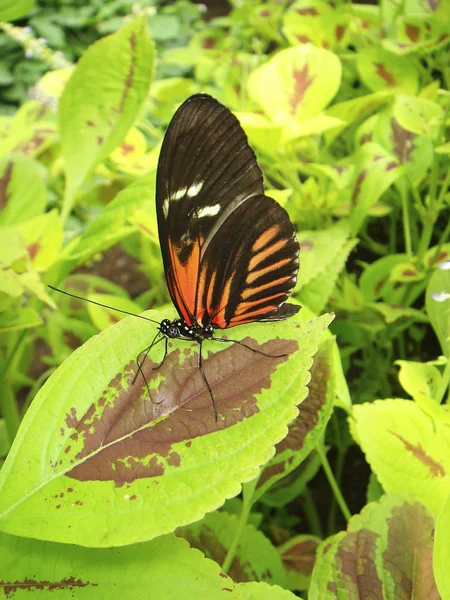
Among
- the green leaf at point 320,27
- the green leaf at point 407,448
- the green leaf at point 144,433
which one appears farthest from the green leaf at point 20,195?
the green leaf at point 320,27

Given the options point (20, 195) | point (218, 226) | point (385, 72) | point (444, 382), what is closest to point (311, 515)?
point (444, 382)

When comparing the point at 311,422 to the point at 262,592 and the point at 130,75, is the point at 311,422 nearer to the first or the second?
the point at 262,592

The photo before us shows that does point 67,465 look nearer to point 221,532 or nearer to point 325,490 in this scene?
point 221,532

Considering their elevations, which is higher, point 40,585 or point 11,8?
point 11,8

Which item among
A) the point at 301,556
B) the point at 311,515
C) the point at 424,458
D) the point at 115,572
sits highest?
the point at 115,572

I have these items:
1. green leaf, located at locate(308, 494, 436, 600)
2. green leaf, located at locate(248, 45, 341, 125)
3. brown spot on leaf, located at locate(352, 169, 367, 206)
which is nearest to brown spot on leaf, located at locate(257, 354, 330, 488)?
green leaf, located at locate(308, 494, 436, 600)

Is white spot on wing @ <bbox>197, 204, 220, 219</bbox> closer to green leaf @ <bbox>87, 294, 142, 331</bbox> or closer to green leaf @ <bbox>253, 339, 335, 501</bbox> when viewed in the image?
green leaf @ <bbox>253, 339, 335, 501</bbox>

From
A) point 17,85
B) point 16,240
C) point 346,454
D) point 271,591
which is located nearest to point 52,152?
point 16,240
